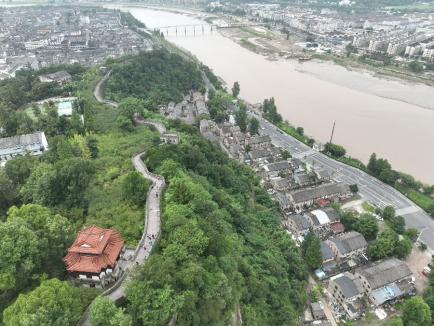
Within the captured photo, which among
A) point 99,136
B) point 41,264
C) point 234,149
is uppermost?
point 41,264

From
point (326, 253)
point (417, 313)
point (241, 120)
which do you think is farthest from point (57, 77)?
point (417, 313)

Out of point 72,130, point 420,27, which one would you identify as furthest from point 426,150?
point 420,27

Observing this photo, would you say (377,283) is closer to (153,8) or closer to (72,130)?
(72,130)

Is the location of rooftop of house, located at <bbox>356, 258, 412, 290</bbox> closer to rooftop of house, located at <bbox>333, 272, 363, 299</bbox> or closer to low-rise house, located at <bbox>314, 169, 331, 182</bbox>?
rooftop of house, located at <bbox>333, 272, 363, 299</bbox>

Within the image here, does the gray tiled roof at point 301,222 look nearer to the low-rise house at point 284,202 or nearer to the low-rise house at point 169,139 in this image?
the low-rise house at point 284,202

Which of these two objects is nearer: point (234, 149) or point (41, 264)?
point (41, 264)

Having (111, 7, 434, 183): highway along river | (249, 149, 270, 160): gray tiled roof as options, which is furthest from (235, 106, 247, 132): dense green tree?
(111, 7, 434, 183): highway along river

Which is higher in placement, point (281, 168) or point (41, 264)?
point (41, 264)
